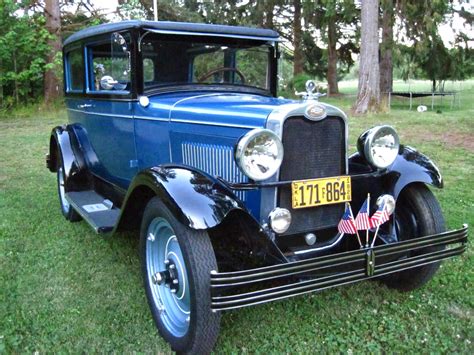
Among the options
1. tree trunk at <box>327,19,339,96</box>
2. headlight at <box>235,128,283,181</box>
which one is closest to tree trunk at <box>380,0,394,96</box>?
tree trunk at <box>327,19,339,96</box>

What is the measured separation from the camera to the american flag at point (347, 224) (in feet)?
9.62

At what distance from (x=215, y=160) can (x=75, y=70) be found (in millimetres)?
2665

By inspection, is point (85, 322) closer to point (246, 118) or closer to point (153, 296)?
point (153, 296)

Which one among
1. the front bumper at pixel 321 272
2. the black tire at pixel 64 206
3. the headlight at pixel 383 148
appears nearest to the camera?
the front bumper at pixel 321 272

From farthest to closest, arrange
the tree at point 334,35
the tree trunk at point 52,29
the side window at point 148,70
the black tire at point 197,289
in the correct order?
the tree at point 334,35
the tree trunk at point 52,29
the side window at point 148,70
the black tire at point 197,289

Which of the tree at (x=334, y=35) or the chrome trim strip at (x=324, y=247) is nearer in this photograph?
the chrome trim strip at (x=324, y=247)

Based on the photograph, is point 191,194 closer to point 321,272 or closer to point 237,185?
point 237,185

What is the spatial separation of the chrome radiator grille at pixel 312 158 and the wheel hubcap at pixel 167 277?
0.71 meters

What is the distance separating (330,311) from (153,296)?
1.17 m

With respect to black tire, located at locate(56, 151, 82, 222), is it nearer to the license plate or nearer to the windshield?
the windshield

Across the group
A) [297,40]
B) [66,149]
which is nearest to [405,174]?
[66,149]

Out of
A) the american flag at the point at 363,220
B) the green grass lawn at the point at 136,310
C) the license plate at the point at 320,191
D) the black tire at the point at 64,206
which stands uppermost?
the license plate at the point at 320,191

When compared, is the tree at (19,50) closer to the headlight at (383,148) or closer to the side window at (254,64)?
the side window at (254,64)

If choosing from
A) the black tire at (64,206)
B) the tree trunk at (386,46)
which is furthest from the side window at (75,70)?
the tree trunk at (386,46)
